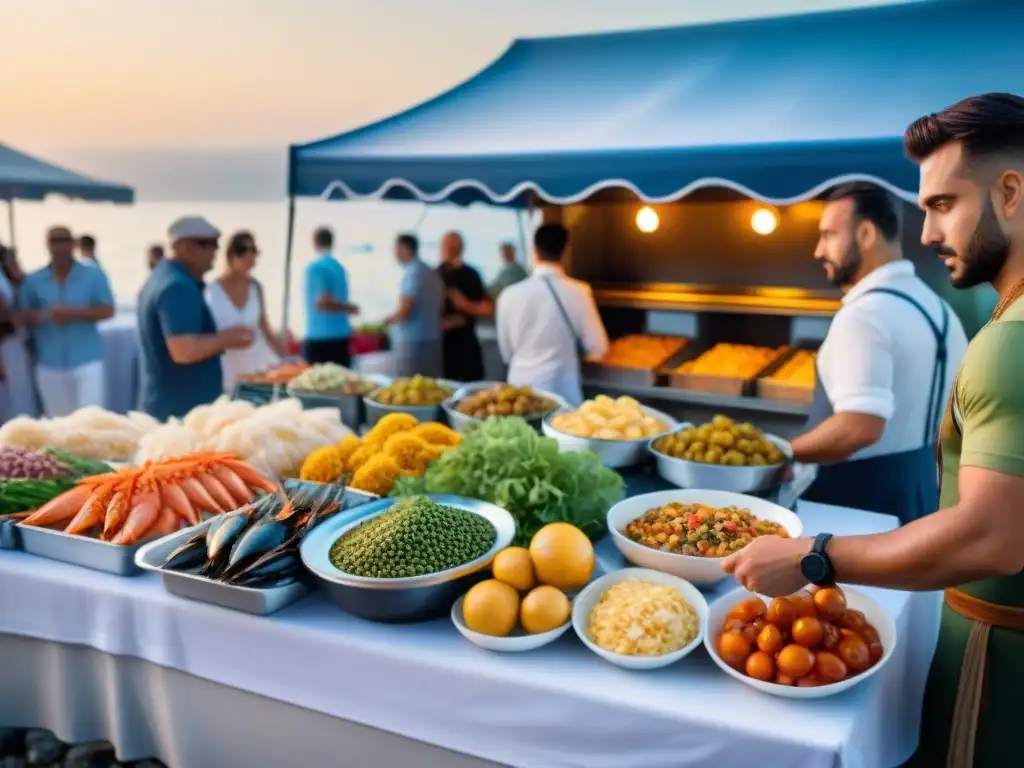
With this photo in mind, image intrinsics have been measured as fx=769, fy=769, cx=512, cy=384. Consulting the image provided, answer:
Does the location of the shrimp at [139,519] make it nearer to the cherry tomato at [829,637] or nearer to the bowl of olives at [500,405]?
the bowl of olives at [500,405]

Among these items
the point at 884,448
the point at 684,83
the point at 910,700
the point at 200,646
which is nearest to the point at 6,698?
the point at 200,646

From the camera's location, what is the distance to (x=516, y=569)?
1.61 metres

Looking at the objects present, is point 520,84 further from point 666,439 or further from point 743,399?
point 666,439

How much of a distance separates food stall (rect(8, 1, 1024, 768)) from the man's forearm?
172 millimetres

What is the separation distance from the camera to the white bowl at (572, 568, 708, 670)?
1.44m

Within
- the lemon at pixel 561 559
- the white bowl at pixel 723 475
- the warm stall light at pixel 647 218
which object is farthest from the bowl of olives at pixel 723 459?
the warm stall light at pixel 647 218

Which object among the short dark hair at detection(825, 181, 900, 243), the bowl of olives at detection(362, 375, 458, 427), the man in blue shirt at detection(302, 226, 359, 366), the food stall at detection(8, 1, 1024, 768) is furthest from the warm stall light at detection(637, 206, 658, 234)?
the short dark hair at detection(825, 181, 900, 243)

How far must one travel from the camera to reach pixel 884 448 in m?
2.57

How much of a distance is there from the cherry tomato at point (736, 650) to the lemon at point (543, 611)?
32cm

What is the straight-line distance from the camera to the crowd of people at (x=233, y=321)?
143 inches

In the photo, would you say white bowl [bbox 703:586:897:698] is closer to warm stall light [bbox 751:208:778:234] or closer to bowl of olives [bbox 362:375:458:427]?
bowl of olives [bbox 362:375:458:427]

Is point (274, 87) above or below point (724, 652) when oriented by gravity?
above

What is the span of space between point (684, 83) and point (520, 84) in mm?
1223

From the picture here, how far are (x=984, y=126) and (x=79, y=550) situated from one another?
7.02 ft
